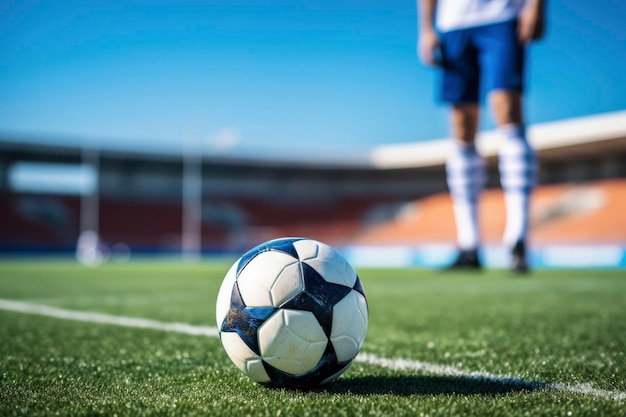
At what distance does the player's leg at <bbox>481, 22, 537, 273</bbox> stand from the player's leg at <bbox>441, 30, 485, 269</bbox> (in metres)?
0.19

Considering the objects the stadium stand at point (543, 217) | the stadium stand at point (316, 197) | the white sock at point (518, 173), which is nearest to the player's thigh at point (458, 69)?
the white sock at point (518, 173)

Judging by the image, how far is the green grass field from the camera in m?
1.65

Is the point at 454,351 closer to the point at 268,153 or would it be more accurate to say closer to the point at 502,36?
the point at 502,36

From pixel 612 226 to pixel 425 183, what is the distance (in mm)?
12515

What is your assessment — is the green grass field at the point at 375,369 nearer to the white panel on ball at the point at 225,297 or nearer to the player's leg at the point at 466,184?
the white panel on ball at the point at 225,297

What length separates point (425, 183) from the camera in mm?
36219

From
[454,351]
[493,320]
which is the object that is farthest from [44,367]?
[493,320]

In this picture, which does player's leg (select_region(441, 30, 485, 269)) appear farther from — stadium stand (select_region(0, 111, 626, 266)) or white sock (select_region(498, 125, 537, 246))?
stadium stand (select_region(0, 111, 626, 266))

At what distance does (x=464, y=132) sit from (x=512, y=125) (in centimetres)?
47

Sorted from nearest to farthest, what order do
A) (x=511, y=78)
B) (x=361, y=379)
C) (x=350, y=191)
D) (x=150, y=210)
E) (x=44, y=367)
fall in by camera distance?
A: 1. (x=361, y=379)
2. (x=44, y=367)
3. (x=511, y=78)
4. (x=150, y=210)
5. (x=350, y=191)

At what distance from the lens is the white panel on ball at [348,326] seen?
1859 millimetres

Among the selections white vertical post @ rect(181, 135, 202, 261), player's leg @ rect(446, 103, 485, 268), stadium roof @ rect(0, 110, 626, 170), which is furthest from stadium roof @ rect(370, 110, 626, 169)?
player's leg @ rect(446, 103, 485, 268)

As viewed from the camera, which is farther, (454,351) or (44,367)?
(454,351)

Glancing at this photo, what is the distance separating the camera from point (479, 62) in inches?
195
